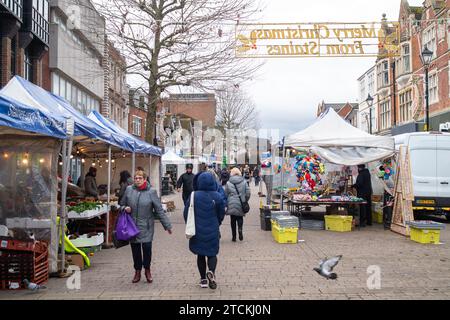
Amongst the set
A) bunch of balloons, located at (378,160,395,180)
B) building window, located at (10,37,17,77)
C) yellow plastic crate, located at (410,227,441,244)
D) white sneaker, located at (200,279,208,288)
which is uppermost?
building window, located at (10,37,17,77)

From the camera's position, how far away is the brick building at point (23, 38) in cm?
1812

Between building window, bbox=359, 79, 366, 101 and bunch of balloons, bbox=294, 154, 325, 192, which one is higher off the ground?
building window, bbox=359, 79, 366, 101

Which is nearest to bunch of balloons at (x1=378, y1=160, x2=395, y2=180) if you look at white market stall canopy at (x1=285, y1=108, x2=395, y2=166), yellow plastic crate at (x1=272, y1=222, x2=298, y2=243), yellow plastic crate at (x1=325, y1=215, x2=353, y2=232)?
white market stall canopy at (x1=285, y1=108, x2=395, y2=166)

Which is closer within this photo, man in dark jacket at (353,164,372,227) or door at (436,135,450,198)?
man in dark jacket at (353,164,372,227)

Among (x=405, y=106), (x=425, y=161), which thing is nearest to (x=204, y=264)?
(x=425, y=161)

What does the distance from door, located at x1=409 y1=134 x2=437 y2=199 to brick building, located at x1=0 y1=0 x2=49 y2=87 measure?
15.5 m

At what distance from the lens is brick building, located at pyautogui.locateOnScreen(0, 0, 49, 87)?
18.1m

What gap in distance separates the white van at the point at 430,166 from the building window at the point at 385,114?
1076 inches

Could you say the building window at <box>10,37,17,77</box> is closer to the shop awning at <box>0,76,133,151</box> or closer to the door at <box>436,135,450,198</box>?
the shop awning at <box>0,76,133,151</box>

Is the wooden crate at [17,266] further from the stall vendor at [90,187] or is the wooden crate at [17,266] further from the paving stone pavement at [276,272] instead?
the stall vendor at [90,187]

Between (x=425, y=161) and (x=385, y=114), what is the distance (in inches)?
1139

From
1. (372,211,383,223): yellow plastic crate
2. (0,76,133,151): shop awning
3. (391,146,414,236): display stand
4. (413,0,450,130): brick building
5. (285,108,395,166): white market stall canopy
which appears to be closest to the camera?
(0,76,133,151): shop awning

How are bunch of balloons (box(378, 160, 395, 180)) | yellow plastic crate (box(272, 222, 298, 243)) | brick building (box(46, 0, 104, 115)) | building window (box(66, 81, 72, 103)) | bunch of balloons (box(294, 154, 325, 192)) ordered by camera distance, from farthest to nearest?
building window (box(66, 81, 72, 103))
brick building (box(46, 0, 104, 115))
bunch of balloons (box(294, 154, 325, 192))
bunch of balloons (box(378, 160, 395, 180))
yellow plastic crate (box(272, 222, 298, 243))
